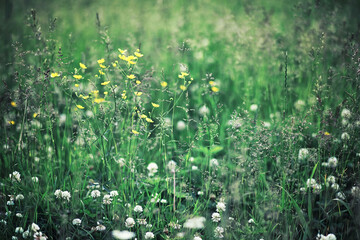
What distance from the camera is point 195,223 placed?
180 cm

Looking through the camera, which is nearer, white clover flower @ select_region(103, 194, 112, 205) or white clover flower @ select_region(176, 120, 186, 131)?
white clover flower @ select_region(103, 194, 112, 205)

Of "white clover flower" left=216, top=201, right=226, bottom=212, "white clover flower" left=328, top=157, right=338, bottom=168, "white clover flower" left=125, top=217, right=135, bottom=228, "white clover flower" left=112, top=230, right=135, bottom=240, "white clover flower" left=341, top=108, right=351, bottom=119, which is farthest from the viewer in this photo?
"white clover flower" left=341, top=108, right=351, bottom=119

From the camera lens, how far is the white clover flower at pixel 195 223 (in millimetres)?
1775

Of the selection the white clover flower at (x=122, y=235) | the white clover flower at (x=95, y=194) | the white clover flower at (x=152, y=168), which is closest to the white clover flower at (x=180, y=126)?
the white clover flower at (x=152, y=168)

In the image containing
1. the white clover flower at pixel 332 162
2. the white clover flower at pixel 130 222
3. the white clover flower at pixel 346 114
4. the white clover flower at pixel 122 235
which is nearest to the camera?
the white clover flower at pixel 122 235

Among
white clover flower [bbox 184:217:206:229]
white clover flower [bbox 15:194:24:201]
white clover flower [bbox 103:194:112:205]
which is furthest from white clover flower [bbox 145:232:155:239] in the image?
white clover flower [bbox 15:194:24:201]

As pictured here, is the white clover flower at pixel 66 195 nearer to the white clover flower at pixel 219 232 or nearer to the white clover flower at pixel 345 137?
the white clover flower at pixel 219 232

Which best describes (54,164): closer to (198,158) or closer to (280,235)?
(198,158)

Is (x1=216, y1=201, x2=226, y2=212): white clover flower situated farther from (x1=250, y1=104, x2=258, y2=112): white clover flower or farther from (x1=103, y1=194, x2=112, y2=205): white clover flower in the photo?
(x1=250, y1=104, x2=258, y2=112): white clover flower

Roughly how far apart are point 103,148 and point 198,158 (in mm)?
701

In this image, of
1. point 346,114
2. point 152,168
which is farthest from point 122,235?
point 346,114

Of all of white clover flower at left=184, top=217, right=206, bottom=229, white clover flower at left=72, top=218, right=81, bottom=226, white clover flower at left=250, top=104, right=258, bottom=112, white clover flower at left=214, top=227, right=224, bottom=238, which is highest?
white clover flower at left=250, top=104, right=258, bottom=112

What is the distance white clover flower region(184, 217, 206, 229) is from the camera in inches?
69.9

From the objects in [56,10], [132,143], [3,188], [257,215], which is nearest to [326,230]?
[257,215]
